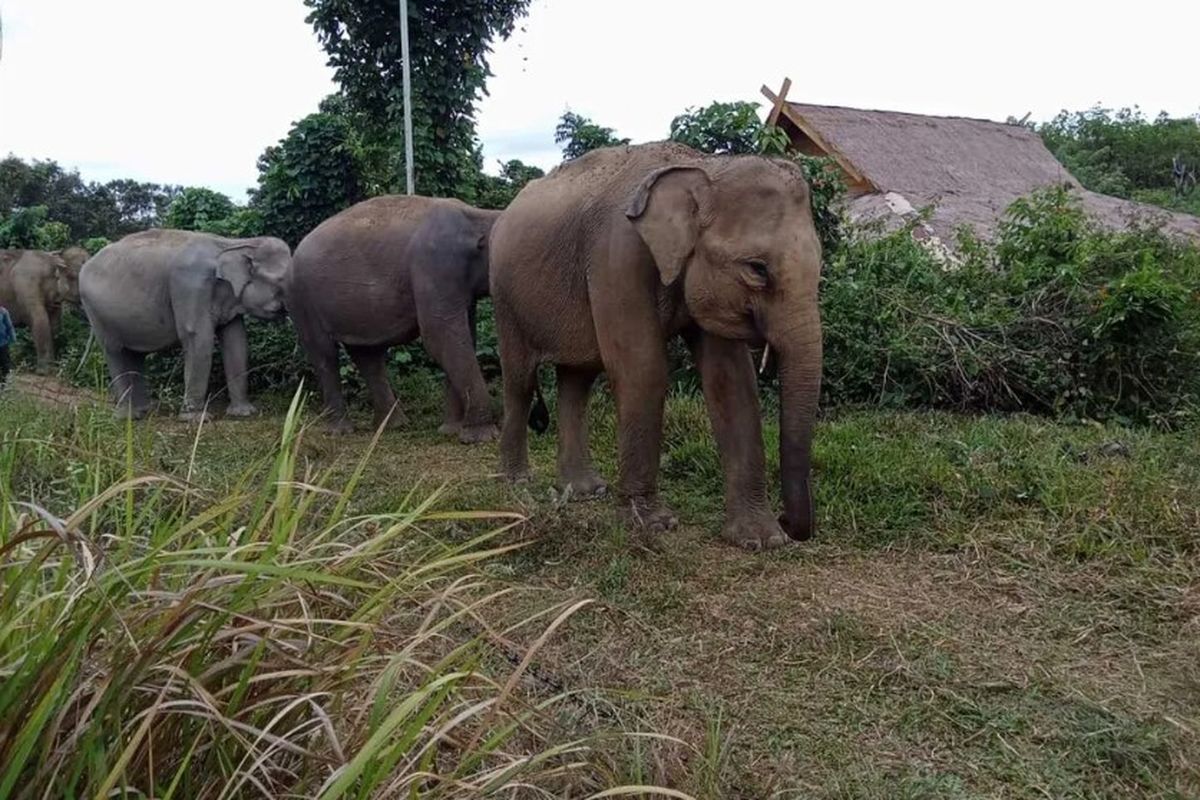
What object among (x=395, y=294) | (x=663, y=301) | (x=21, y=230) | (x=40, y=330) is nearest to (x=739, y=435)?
(x=663, y=301)

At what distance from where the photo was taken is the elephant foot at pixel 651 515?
15.0 feet

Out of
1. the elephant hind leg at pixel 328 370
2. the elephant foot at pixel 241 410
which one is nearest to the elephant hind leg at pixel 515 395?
the elephant hind leg at pixel 328 370

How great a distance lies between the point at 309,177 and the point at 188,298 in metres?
2.29

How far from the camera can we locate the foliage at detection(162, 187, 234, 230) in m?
12.1

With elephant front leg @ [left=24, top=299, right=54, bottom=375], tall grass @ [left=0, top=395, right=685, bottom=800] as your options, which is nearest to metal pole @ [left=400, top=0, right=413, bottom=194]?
elephant front leg @ [left=24, top=299, right=54, bottom=375]

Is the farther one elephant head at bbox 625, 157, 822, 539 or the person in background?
the person in background

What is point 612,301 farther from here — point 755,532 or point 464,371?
point 464,371

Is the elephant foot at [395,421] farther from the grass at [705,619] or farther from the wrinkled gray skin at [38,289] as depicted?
the wrinkled gray skin at [38,289]

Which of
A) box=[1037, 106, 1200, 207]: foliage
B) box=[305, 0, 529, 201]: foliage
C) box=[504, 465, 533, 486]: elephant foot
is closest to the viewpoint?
box=[504, 465, 533, 486]: elephant foot

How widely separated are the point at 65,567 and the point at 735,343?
3192 mm

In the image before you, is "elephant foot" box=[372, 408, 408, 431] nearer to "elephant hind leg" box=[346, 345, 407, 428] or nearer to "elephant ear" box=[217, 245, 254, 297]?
"elephant hind leg" box=[346, 345, 407, 428]

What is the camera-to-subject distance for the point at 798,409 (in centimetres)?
401

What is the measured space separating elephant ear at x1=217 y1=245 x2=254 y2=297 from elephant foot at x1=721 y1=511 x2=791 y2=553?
5.51 metres

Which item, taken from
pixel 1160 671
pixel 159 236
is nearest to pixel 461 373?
pixel 159 236
